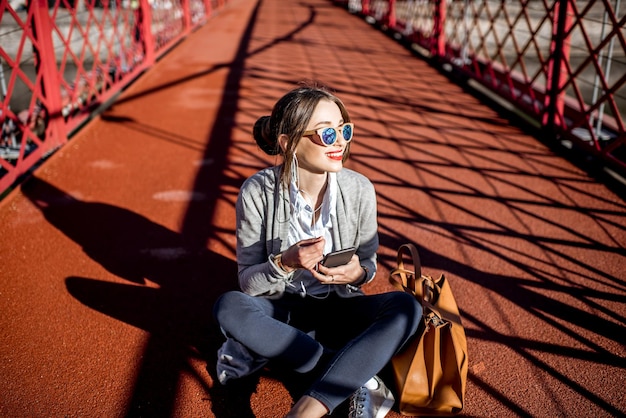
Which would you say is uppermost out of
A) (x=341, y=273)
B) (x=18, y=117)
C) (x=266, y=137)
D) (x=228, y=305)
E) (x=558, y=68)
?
(x=266, y=137)

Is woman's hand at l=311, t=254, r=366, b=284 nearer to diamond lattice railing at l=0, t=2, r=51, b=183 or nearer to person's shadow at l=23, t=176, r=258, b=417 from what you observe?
person's shadow at l=23, t=176, r=258, b=417

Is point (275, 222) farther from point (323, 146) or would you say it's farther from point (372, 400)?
point (372, 400)

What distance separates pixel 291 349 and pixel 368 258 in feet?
1.48

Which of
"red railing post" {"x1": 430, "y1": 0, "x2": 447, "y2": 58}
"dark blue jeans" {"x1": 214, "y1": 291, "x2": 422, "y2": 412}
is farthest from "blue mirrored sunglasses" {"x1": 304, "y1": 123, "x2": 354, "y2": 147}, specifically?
"red railing post" {"x1": 430, "y1": 0, "x2": 447, "y2": 58}

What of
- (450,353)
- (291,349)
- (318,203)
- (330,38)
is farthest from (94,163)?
(330,38)

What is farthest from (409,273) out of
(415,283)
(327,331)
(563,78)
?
(563,78)

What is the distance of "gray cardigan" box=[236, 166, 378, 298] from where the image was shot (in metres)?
1.89

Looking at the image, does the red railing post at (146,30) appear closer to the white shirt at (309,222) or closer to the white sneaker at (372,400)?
the white shirt at (309,222)

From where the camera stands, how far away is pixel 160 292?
2.48 metres

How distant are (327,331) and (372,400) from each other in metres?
0.29

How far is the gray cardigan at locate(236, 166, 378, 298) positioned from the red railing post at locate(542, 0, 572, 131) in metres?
3.00

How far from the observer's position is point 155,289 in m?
2.50

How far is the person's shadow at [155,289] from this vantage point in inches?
75.0

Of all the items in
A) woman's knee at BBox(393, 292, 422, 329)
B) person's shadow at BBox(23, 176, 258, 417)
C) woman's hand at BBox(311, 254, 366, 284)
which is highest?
woman's hand at BBox(311, 254, 366, 284)
